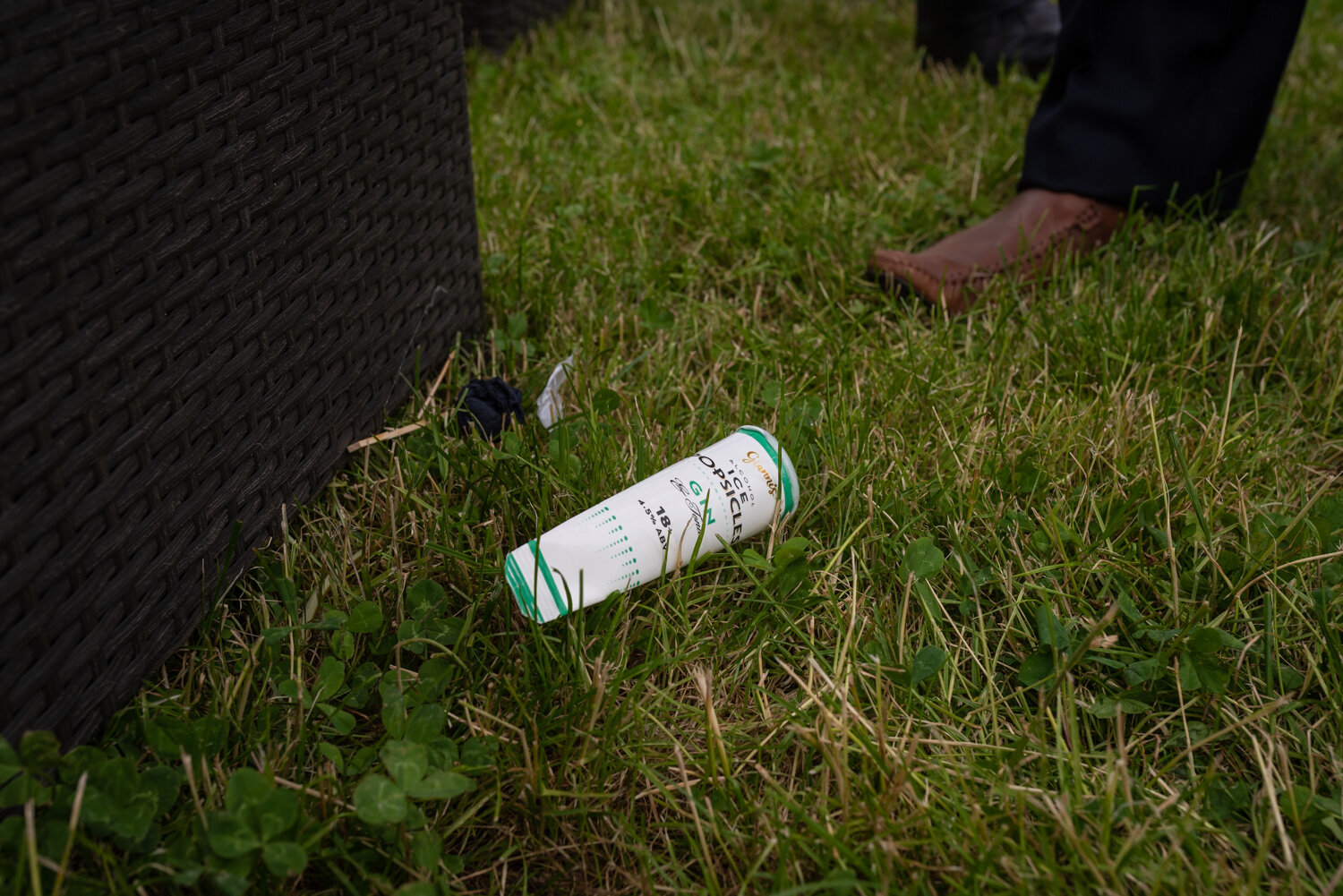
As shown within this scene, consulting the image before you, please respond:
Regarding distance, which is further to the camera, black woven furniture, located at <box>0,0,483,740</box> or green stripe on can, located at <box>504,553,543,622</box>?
green stripe on can, located at <box>504,553,543,622</box>

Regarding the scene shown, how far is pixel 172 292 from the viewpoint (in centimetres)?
97

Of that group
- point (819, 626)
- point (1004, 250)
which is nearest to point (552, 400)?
point (819, 626)

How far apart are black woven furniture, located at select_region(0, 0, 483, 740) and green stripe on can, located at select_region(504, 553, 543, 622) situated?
291mm

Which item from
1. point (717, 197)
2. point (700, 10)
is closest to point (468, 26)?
point (700, 10)

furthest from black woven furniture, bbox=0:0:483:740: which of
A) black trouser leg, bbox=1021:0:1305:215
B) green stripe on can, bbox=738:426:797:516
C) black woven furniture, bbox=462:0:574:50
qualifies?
black woven furniture, bbox=462:0:574:50

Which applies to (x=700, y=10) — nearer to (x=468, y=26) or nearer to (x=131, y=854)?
(x=468, y=26)

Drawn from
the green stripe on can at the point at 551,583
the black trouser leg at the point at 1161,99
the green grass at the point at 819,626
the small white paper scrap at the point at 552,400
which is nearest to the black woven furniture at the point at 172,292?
the green grass at the point at 819,626

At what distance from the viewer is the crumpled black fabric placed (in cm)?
140

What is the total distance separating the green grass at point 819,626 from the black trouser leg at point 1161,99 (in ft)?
0.46

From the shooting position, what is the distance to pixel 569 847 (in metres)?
0.94

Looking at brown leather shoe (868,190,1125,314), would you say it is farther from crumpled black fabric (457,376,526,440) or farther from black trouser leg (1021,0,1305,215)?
crumpled black fabric (457,376,526,440)

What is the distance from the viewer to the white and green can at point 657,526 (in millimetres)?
1084

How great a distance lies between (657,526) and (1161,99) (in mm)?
1374

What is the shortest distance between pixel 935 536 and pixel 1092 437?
0.94 feet
